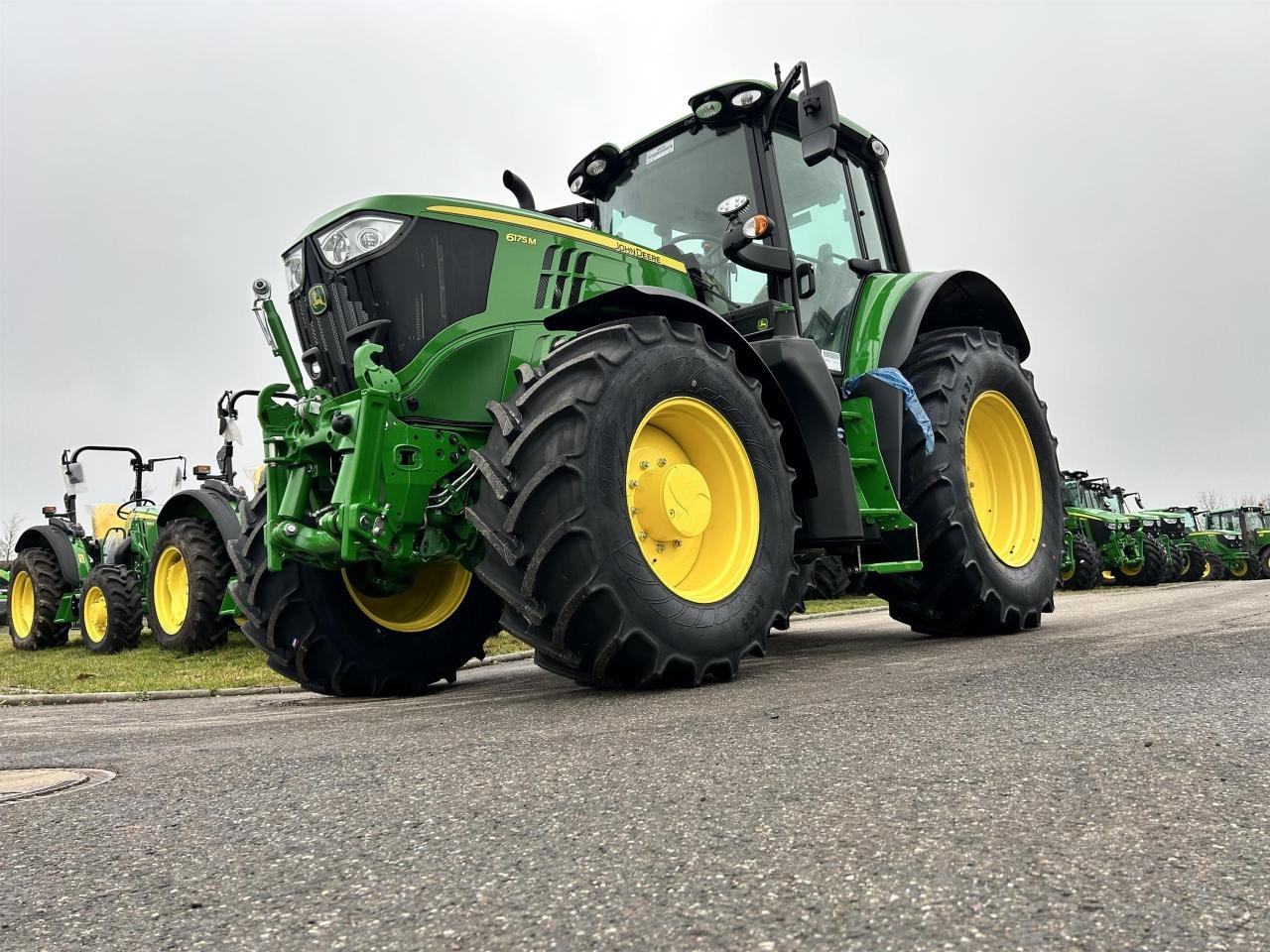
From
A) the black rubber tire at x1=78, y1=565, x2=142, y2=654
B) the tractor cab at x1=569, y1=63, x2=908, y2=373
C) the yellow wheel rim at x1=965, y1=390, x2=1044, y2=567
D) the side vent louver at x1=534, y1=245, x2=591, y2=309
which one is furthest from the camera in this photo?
the black rubber tire at x1=78, y1=565, x2=142, y2=654

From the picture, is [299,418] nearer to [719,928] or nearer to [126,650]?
[719,928]

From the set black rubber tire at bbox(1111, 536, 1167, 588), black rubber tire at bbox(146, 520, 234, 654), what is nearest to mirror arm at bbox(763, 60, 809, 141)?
black rubber tire at bbox(146, 520, 234, 654)

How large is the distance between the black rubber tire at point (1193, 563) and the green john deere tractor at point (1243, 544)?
1.81 m

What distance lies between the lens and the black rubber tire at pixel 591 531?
3434 millimetres

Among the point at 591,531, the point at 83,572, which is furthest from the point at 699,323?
the point at 83,572

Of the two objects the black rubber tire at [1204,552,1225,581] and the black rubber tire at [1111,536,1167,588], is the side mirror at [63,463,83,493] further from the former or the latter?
the black rubber tire at [1204,552,1225,581]

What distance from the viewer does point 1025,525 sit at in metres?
6.35

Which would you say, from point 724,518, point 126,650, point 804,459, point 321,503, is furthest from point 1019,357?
point 126,650

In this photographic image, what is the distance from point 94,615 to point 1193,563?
23700 mm

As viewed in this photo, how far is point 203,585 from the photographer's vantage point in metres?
8.73

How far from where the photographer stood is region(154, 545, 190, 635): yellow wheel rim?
9781 mm

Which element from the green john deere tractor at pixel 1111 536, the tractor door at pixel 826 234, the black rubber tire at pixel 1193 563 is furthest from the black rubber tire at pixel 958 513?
the black rubber tire at pixel 1193 563

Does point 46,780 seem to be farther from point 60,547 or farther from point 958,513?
point 60,547

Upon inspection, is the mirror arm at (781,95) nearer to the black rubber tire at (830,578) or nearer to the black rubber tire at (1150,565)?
the black rubber tire at (830,578)
